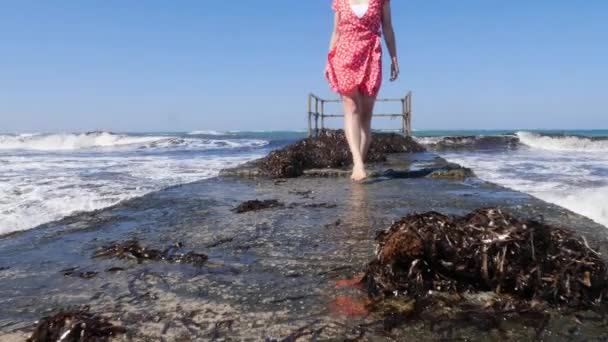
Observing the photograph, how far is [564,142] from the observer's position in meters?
28.5

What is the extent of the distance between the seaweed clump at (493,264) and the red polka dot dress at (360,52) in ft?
10.5

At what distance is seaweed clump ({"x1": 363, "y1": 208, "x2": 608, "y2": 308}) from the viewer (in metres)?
1.26

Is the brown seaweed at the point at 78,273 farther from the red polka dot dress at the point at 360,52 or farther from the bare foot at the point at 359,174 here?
the red polka dot dress at the point at 360,52

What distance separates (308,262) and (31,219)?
418 cm

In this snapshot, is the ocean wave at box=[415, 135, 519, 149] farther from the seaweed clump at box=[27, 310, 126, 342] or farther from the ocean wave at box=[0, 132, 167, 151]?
the seaweed clump at box=[27, 310, 126, 342]

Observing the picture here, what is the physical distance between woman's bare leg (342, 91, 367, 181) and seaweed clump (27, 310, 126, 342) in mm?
3535

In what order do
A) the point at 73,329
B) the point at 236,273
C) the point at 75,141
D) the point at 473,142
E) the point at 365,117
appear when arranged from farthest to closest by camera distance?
1. the point at 75,141
2. the point at 473,142
3. the point at 365,117
4. the point at 236,273
5. the point at 73,329

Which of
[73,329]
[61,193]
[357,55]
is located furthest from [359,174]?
[61,193]

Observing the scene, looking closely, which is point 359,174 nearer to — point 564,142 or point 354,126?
point 354,126

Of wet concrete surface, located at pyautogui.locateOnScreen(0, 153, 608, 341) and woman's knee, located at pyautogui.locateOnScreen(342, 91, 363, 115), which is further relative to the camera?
woman's knee, located at pyautogui.locateOnScreen(342, 91, 363, 115)

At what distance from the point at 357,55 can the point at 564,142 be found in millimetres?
28047

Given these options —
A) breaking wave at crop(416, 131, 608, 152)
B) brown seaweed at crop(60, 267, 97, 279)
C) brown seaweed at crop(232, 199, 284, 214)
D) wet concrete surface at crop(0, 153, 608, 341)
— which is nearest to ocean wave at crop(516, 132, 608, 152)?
breaking wave at crop(416, 131, 608, 152)

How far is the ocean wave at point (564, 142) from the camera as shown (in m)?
25.6

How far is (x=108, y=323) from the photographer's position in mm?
1128
